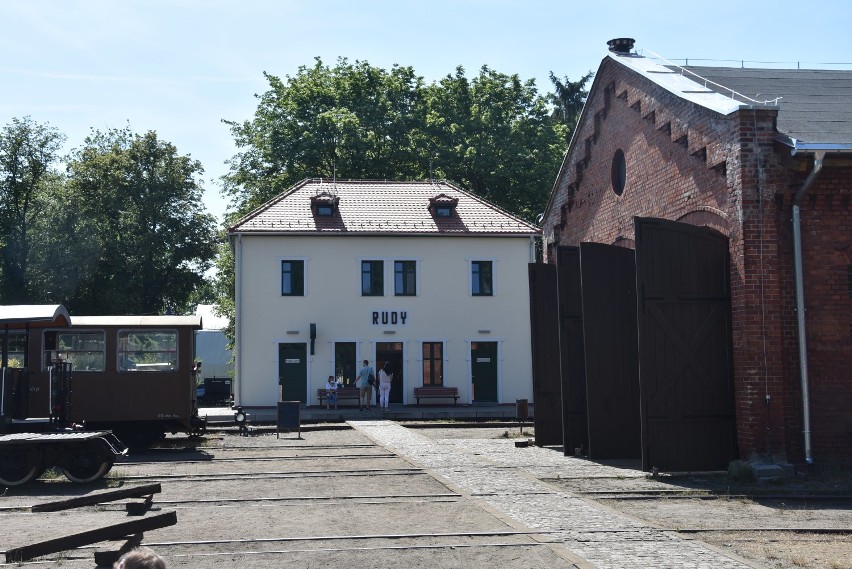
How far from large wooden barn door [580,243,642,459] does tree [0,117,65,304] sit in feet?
139

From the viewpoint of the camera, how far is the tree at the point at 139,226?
5284 cm

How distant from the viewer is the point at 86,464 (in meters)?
15.3

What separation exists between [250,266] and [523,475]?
22179 millimetres

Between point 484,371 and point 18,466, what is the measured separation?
2319 centimetres

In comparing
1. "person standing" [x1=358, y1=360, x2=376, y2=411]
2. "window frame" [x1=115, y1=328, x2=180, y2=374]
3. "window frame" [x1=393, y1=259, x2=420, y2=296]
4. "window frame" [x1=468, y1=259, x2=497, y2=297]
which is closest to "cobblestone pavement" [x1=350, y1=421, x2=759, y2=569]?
"window frame" [x1=115, y1=328, x2=180, y2=374]

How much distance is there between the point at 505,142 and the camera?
4812 centimetres

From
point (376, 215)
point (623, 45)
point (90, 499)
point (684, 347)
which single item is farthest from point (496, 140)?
point (90, 499)

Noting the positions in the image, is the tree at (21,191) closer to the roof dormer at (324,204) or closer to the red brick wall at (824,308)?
the roof dormer at (324,204)

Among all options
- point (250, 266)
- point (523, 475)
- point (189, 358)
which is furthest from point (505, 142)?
point (523, 475)

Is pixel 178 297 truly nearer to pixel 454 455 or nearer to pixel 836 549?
pixel 454 455

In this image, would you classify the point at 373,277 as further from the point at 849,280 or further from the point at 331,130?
the point at 849,280

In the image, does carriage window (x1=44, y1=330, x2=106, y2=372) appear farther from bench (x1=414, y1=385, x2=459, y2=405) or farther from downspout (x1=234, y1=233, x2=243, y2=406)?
bench (x1=414, y1=385, x2=459, y2=405)

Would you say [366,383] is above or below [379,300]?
below

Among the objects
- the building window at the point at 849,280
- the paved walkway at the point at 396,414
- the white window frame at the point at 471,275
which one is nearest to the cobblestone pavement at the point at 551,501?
the building window at the point at 849,280
